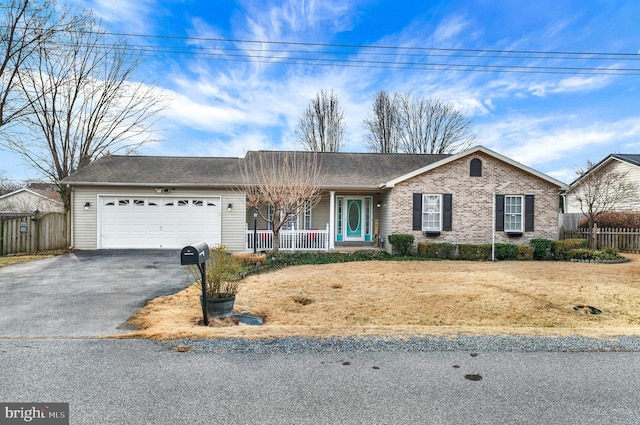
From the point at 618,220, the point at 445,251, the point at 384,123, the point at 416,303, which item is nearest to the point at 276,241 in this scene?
the point at 445,251

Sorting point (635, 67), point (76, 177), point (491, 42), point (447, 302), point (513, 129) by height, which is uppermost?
point (491, 42)

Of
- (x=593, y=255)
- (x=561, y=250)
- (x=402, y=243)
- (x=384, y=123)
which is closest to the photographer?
(x=593, y=255)

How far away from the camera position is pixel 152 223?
1378 centimetres

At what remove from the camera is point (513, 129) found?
2009 centimetres

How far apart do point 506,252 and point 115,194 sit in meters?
15.7

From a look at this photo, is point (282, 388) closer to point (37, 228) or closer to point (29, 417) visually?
point (29, 417)

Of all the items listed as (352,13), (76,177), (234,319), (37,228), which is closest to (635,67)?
(352,13)

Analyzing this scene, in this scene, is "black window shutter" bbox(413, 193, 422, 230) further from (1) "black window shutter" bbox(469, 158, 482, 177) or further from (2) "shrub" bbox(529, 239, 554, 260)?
(2) "shrub" bbox(529, 239, 554, 260)

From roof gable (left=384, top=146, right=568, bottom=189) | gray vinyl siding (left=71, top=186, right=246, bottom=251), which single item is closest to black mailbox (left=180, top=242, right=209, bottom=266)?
gray vinyl siding (left=71, top=186, right=246, bottom=251)

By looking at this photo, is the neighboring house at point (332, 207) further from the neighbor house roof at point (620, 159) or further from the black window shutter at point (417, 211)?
the neighbor house roof at point (620, 159)

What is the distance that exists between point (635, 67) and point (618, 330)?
17.0m

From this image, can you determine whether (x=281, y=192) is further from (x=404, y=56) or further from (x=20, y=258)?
(x=404, y=56)

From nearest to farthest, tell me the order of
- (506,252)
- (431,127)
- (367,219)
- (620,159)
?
1. (506,252)
2. (367,219)
3. (620,159)
4. (431,127)

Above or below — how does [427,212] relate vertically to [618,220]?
above
